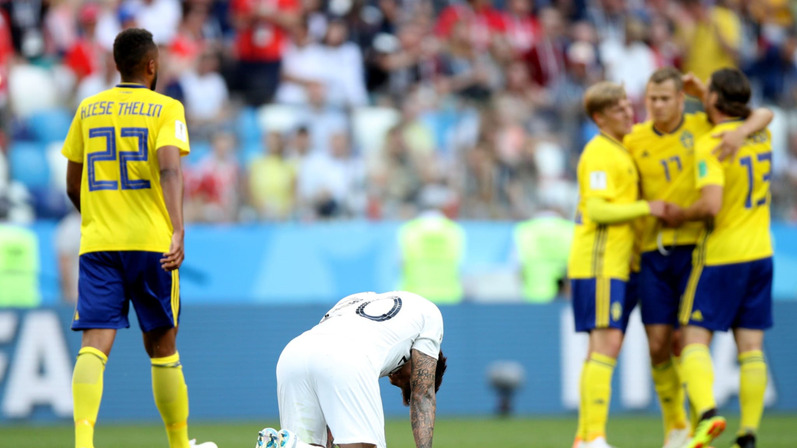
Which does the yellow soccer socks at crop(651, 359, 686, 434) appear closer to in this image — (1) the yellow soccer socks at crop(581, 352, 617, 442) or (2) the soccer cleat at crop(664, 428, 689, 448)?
(2) the soccer cleat at crop(664, 428, 689, 448)

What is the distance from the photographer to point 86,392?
6.08 metres

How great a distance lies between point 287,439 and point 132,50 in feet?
8.35

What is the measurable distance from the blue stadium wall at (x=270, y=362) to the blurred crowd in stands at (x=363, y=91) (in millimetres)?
2121

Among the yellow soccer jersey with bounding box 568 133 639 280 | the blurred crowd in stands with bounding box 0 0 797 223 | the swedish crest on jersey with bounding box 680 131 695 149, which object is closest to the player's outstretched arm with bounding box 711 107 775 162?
the swedish crest on jersey with bounding box 680 131 695 149

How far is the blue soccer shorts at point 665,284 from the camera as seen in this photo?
749cm

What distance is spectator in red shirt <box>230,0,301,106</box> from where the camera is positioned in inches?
590

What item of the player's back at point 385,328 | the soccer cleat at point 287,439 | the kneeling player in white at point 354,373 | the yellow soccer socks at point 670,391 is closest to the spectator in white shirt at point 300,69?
the yellow soccer socks at point 670,391

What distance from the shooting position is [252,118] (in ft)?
48.1

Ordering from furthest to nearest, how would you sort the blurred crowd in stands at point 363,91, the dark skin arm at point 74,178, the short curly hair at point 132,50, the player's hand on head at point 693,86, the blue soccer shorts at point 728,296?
the blurred crowd in stands at point 363,91 → the player's hand on head at point 693,86 → the blue soccer shorts at point 728,296 → the dark skin arm at point 74,178 → the short curly hair at point 132,50

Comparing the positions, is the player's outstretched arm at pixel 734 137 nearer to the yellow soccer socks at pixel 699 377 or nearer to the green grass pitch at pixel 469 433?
the yellow soccer socks at pixel 699 377

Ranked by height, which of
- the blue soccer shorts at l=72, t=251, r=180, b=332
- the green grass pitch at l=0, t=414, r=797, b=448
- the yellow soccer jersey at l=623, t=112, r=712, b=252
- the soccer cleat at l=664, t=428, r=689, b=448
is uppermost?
the yellow soccer jersey at l=623, t=112, r=712, b=252

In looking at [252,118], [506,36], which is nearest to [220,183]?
[252,118]

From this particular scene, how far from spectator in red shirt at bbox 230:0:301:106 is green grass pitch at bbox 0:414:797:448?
5.56m

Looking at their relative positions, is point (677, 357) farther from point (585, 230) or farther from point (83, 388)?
point (83, 388)
